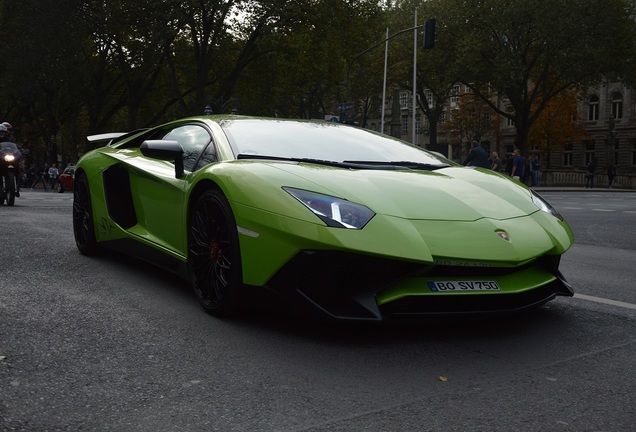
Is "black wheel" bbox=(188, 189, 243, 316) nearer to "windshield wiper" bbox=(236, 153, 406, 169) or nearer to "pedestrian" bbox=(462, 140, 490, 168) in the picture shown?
"windshield wiper" bbox=(236, 153, 406, 169)

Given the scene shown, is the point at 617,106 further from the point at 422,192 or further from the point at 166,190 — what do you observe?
the point at 422,192

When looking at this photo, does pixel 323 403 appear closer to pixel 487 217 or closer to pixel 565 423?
pixel 565 423

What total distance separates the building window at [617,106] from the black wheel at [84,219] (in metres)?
56.2

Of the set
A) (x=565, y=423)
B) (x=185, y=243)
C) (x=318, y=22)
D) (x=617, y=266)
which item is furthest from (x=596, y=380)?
(x=318, y=22)

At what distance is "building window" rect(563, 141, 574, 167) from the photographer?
62.3 m

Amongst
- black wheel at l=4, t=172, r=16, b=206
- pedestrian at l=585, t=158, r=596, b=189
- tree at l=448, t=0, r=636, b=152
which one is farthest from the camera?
pedestrian at l=585, t=158, r=596, b=189

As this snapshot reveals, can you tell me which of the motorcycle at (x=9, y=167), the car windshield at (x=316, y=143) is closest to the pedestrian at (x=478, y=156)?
the motorcycle at (x=9, y=167)

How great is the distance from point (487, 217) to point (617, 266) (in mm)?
3417

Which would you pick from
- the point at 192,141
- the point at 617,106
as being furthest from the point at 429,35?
the point at 617,106

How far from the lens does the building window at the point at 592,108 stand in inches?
2341

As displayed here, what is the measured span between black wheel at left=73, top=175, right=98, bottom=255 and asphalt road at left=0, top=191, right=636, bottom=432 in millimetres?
1311

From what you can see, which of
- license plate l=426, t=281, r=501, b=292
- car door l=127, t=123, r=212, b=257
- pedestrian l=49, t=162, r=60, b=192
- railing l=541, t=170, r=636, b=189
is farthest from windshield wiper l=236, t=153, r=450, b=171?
railing l=541, t=170, r=636, b=189

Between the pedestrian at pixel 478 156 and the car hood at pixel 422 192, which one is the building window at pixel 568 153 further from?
the car hood at pixel 422 192

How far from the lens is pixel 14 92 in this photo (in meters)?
42.6
